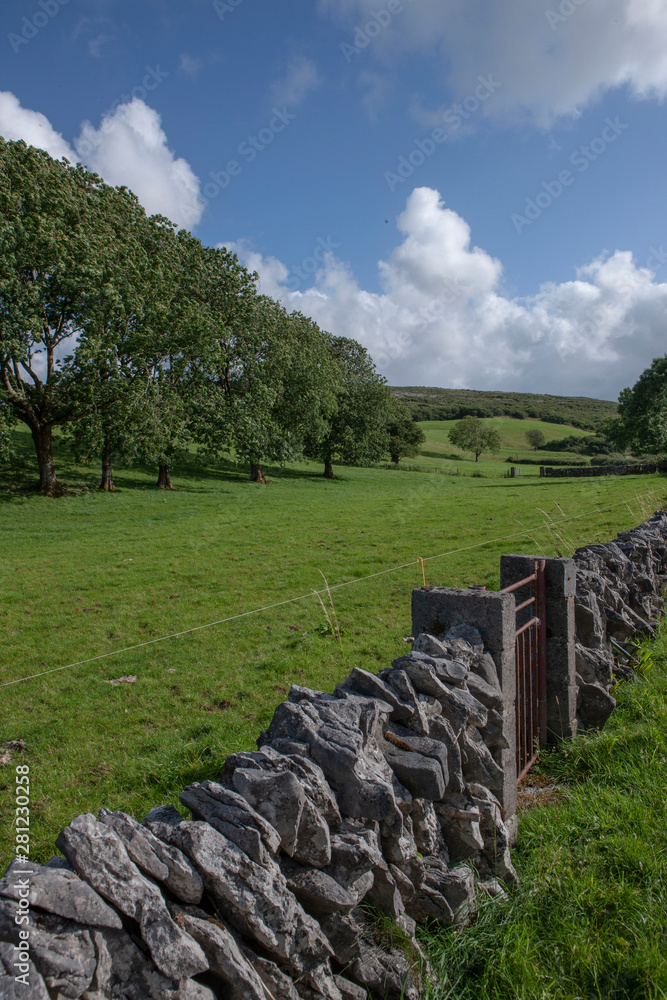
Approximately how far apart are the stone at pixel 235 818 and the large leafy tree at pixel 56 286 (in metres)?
25.7

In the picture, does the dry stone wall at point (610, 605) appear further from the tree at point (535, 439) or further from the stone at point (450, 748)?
the tree at point (535, 439)

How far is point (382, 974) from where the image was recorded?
298 cm

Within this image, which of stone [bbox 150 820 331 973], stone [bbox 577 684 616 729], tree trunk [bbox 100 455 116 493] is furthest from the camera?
tree trunk [bbox 100 455 116 493]

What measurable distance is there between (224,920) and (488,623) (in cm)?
308

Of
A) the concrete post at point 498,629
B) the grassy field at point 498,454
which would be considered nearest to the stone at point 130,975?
the concrete post at point 498,629

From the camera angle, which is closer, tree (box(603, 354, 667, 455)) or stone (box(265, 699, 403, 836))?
stone (box(265, 699, 403, 836))

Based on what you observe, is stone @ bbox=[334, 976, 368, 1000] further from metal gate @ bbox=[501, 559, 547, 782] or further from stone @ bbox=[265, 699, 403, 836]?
metal gate @ bbox=[501, 559, 547, 782]

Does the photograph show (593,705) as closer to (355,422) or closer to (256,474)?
(256,474)

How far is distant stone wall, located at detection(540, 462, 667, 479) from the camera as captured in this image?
1762 inches

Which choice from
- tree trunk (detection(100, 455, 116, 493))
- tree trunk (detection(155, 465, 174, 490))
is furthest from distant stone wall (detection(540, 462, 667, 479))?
tree trunk (detection(100, 455, 116, 493))

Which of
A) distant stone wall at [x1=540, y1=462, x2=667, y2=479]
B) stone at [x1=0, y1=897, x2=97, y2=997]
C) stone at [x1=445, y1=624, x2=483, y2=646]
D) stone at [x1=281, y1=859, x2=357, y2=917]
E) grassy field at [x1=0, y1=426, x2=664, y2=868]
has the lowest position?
grassy field at [x1=0, y1=426, x2=664, y2=868]

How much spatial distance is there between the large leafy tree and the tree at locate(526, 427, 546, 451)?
95.4 m

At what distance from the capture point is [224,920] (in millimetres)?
2463

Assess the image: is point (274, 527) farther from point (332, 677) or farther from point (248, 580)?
point (332, 677)
